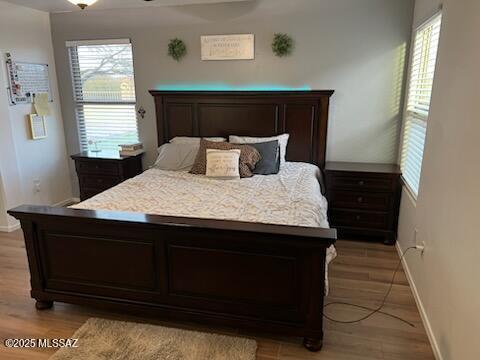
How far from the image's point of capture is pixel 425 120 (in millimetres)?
2725

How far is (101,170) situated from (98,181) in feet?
0.48

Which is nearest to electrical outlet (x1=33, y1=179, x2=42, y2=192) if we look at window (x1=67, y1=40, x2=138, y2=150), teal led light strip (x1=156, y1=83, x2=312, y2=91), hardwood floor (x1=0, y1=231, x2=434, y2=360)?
window (x1=67, y1=40, x2=138, y2=150)

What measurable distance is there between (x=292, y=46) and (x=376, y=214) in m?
1.92

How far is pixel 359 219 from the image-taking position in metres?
3.52

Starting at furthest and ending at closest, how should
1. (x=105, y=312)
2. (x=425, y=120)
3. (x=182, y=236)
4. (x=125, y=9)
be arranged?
(x=125, y=9) < (x=425, y=120) < (x=105, y=312) < (x=182, y=236)

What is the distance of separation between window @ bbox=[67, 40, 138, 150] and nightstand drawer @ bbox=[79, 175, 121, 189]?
537 millimetres

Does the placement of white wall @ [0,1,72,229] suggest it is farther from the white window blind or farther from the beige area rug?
the white window blind

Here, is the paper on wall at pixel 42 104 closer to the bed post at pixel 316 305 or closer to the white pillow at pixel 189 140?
the white pillow at pixel 189 140

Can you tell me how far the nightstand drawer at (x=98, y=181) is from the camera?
Answer: 13.5 feet

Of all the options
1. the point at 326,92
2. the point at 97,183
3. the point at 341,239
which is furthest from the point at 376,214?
the point at 97,183

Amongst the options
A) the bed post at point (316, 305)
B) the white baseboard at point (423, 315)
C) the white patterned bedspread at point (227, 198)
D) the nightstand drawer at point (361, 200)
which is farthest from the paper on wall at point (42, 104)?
the white baseboard at point (423, 315)

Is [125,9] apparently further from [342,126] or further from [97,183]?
[342,126]

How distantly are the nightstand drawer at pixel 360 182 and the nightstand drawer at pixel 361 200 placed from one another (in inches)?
2.0

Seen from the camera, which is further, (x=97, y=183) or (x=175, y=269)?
(x=97, y=183)
